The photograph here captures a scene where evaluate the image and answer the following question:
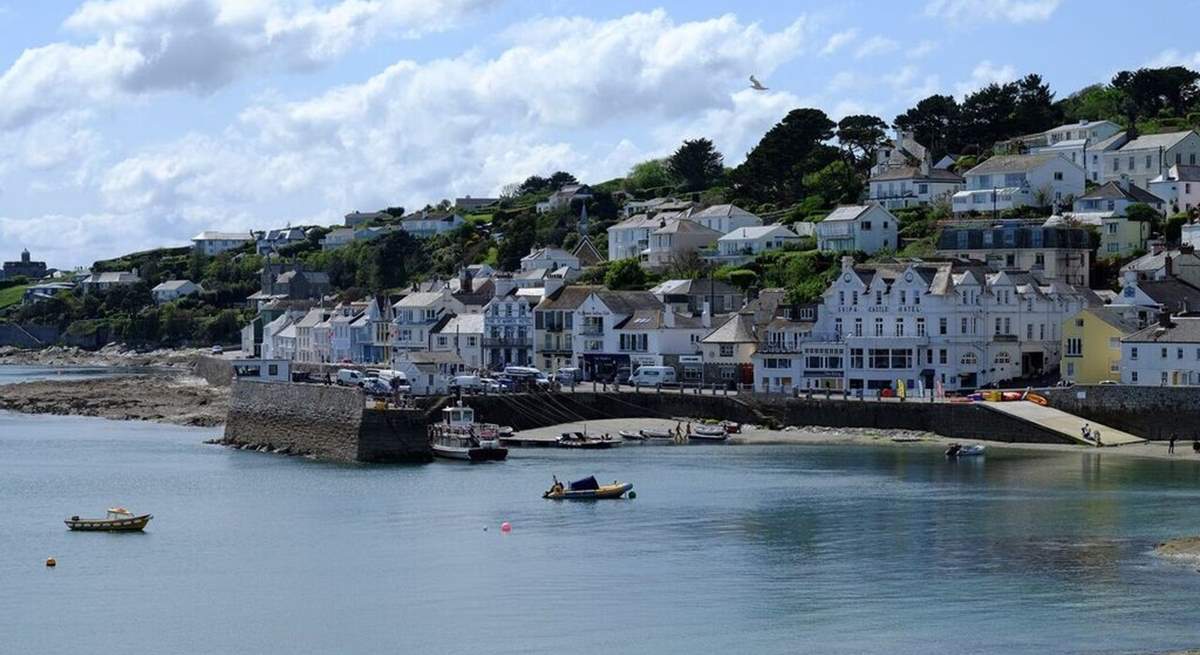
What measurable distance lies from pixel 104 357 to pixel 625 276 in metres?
73.5

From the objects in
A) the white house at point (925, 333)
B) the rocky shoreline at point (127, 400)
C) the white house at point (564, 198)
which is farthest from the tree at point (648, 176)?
the white house at point (925, 333)

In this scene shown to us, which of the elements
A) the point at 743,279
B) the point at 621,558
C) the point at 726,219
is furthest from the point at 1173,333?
the point at 726,219

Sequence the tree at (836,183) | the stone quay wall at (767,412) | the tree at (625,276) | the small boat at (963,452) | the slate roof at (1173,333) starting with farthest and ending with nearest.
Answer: the tree at (836,183)
the tree at (625,276)
the stone quay wall at (767,412)
the slate roof at (1173,333)
the small boat at (963,452)

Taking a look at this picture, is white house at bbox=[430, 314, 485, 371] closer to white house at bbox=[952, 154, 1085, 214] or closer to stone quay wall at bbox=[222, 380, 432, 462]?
stone quay wall at bbox=[222, 380, 432, 462]

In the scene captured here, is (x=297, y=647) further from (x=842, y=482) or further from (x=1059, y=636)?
(x=842, y=482)

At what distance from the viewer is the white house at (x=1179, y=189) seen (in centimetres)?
10000

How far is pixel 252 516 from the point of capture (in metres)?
55.2

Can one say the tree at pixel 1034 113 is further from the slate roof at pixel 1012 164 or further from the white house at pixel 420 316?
the white house at pixel 420 316

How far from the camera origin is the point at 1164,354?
7181 centimetres

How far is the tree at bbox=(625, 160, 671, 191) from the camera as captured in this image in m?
164

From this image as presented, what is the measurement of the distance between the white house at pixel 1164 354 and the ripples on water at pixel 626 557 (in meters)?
6.71

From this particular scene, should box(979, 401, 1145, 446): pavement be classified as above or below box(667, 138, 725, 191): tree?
below

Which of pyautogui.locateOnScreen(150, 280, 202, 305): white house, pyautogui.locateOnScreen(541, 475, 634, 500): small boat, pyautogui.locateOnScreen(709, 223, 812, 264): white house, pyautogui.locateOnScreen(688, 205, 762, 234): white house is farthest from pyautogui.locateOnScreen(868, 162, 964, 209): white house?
pyautogui.locateOnScreen(150, 280, 202, 305): white house

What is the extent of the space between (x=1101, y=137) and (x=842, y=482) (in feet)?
197
